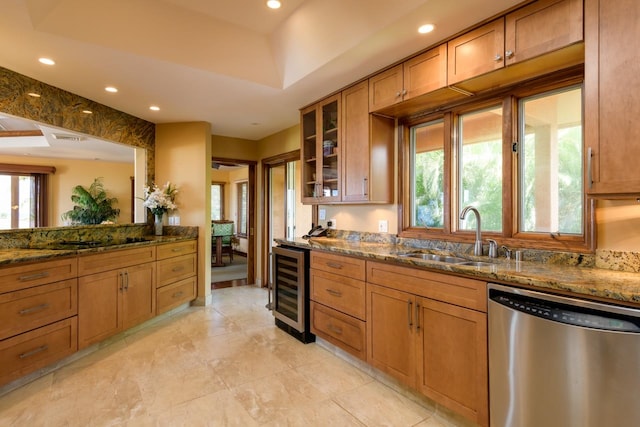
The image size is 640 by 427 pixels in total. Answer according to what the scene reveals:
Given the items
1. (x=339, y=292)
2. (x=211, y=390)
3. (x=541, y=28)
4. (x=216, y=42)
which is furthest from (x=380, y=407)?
(x=216, y=42)

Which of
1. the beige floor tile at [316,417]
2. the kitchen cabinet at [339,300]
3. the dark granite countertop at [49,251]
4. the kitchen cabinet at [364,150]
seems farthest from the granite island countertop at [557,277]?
the dark granite countertop at [49,251]

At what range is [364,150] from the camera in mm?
2781

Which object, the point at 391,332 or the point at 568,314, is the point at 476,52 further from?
the point at 391,332

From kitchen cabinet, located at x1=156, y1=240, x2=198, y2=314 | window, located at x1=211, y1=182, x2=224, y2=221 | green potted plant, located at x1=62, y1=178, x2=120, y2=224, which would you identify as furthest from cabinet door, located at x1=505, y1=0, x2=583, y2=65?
window, located at x1=211, y1=182, x2=224, y2=221

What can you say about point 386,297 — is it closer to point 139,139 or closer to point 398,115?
point 398,115

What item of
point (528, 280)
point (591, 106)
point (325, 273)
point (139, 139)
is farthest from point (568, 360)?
point (139, 139)

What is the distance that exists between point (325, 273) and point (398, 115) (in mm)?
1581

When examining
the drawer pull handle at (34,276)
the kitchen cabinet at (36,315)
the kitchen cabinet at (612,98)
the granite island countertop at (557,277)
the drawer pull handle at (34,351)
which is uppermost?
the kitchen cabinet at (612,98)

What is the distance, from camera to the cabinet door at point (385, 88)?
245 cm

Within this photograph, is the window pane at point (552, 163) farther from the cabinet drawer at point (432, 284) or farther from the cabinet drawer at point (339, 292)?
the cabinet drawer at point (339, 292)

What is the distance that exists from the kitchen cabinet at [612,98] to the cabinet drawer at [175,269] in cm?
380

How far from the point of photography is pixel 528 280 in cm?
145

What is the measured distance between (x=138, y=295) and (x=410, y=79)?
10.8ft

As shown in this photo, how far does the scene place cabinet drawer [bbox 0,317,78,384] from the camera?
2.11 metres
